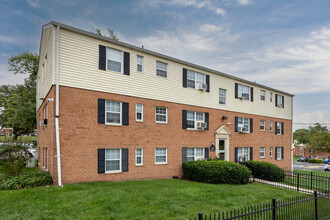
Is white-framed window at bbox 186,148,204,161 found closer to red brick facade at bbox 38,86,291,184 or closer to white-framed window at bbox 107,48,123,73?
red brick facade at bbox 38,86,291,184

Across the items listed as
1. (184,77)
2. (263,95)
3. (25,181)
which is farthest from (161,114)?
(263,95)

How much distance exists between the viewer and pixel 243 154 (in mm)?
20531

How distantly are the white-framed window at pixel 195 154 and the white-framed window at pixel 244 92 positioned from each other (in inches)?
276

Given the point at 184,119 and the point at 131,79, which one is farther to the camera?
the point at 184,119

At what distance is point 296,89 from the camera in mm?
27328

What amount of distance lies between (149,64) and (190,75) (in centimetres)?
379

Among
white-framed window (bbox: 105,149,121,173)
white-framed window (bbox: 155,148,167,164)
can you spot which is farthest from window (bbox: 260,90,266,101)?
white-framed window (bbox: 105,149,121,173)

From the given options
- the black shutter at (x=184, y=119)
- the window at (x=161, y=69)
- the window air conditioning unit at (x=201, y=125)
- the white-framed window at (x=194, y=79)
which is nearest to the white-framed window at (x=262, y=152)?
the window air conditioning unit at (x=201, y=125)

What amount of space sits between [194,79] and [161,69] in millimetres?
3215

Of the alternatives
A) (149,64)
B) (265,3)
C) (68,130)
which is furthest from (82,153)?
(265,3)

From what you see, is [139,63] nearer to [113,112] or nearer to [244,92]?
[113,112]

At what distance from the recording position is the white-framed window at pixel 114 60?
42.1ft

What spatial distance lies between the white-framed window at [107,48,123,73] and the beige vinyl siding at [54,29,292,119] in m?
0.27

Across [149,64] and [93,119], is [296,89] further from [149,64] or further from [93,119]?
[93,119]
